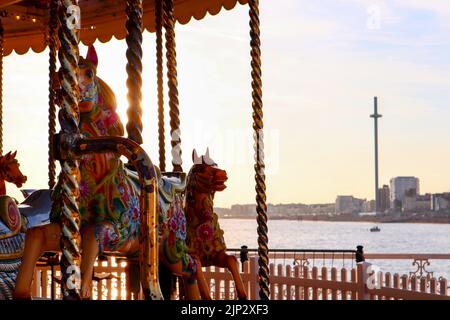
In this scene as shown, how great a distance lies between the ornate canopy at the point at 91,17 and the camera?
7.47 meters

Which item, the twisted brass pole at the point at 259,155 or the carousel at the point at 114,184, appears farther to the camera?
the twisted brass pole at the point at 259,155

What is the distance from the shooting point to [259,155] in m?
4.60

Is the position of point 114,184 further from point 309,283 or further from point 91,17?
point 309,283

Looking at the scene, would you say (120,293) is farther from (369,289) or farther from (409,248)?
(409,248)

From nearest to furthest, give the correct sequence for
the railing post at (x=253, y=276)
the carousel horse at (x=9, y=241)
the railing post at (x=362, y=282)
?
1. the carousel horse at (x=9, y=241)
2. the railing post at (x=362, y=282)
3. the railing post at (x=253, y=276)

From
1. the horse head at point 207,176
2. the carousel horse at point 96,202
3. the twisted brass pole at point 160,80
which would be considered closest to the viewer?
the carousel horse at point 96,202

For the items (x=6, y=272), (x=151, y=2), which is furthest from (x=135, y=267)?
(x=151, y=2)

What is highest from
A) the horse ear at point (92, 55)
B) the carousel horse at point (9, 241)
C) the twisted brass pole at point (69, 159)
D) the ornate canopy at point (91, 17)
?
the ornate canopy at point (91, 17)

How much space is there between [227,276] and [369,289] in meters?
1.78

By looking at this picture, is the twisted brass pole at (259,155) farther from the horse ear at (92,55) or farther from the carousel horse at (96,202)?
the horse ear at (92,55)

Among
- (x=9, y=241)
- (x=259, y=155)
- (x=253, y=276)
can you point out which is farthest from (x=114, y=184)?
(x=253, y=276)

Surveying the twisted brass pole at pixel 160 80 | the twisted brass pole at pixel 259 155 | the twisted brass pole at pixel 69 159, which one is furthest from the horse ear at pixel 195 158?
the twisted brass pole at pixel 69 159

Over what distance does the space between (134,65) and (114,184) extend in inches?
29.7

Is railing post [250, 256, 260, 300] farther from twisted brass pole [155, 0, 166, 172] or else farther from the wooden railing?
twisted brass pole [155, 0, 166, 172]
